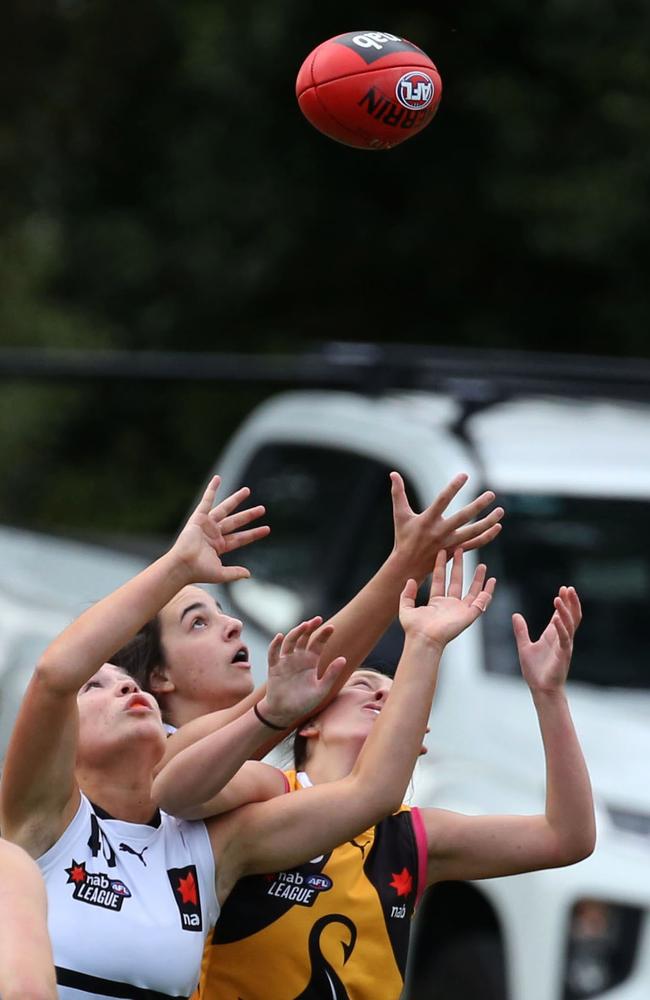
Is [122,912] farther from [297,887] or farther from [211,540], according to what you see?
[211,540]

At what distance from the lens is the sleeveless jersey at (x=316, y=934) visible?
300cm

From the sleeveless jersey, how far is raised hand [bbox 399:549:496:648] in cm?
42

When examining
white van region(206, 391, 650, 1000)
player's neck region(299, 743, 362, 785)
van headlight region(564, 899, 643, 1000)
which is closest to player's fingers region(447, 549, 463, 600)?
player's neck region(299, 743, 362, 785)

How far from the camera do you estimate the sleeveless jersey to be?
2996 mm

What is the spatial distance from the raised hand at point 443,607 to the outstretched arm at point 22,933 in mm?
914

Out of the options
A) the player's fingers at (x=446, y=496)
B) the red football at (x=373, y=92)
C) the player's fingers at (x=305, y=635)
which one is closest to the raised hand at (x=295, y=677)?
the player's fingers at (x=305, y=635)

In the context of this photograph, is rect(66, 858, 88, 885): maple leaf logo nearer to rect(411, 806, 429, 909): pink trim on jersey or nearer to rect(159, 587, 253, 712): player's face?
rect(159, 587, 253, 712): player's face

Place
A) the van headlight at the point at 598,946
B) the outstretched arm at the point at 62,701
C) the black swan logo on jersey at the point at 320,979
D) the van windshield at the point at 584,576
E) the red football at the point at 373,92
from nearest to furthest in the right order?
1. the outstretched arm at the point at 62,701
2. the black swan logo on jersey at the point at 320,979
3. the red football at the point at 373,92
4. the van headlight at the point at 598,946
5. the van windshield at the point at 584,576

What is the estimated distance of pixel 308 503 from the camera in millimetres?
6445

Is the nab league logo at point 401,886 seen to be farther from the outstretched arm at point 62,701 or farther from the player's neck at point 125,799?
the outstretched arm at point 62,701

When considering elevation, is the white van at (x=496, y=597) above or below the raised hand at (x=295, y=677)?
above

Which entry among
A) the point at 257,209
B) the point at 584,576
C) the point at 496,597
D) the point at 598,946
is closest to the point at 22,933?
the point at 598,946

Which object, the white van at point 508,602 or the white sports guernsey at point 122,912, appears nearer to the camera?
the white sports guernsey at point 122,912

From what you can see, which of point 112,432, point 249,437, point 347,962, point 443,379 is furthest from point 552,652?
point 112,432
